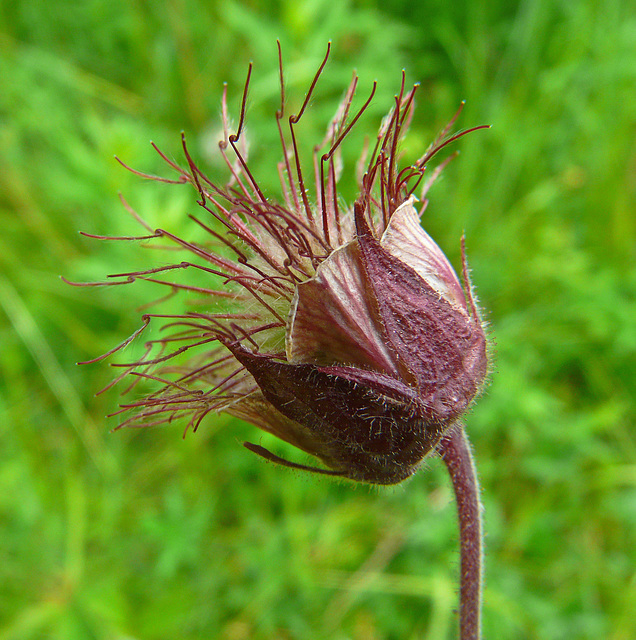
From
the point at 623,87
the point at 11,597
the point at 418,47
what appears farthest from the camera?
the point at 418,47

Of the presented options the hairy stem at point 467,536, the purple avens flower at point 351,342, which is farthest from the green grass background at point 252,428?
the purple avens flower at point 351,342

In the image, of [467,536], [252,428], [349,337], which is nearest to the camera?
[349,337]

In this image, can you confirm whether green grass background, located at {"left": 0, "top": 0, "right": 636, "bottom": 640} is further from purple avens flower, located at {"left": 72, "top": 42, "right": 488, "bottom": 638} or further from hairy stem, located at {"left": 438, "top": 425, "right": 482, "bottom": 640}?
purple avens flower, located at {"left": 72, "top": 42, "right": 488, "bottom": 638}

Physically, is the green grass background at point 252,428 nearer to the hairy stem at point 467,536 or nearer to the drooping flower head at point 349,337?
the hairy stem at point 467,536

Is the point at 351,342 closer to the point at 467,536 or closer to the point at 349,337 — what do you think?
the point at 349,337

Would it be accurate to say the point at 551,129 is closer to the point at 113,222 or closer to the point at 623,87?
the point at 623,87

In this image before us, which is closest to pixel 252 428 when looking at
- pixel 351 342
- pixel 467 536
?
pixel 467 536

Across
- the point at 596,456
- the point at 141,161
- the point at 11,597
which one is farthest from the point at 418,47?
the point at 11,597

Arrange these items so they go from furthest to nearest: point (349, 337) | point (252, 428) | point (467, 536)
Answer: point (252, 428) → point (467, 536) → point (349, 337)
